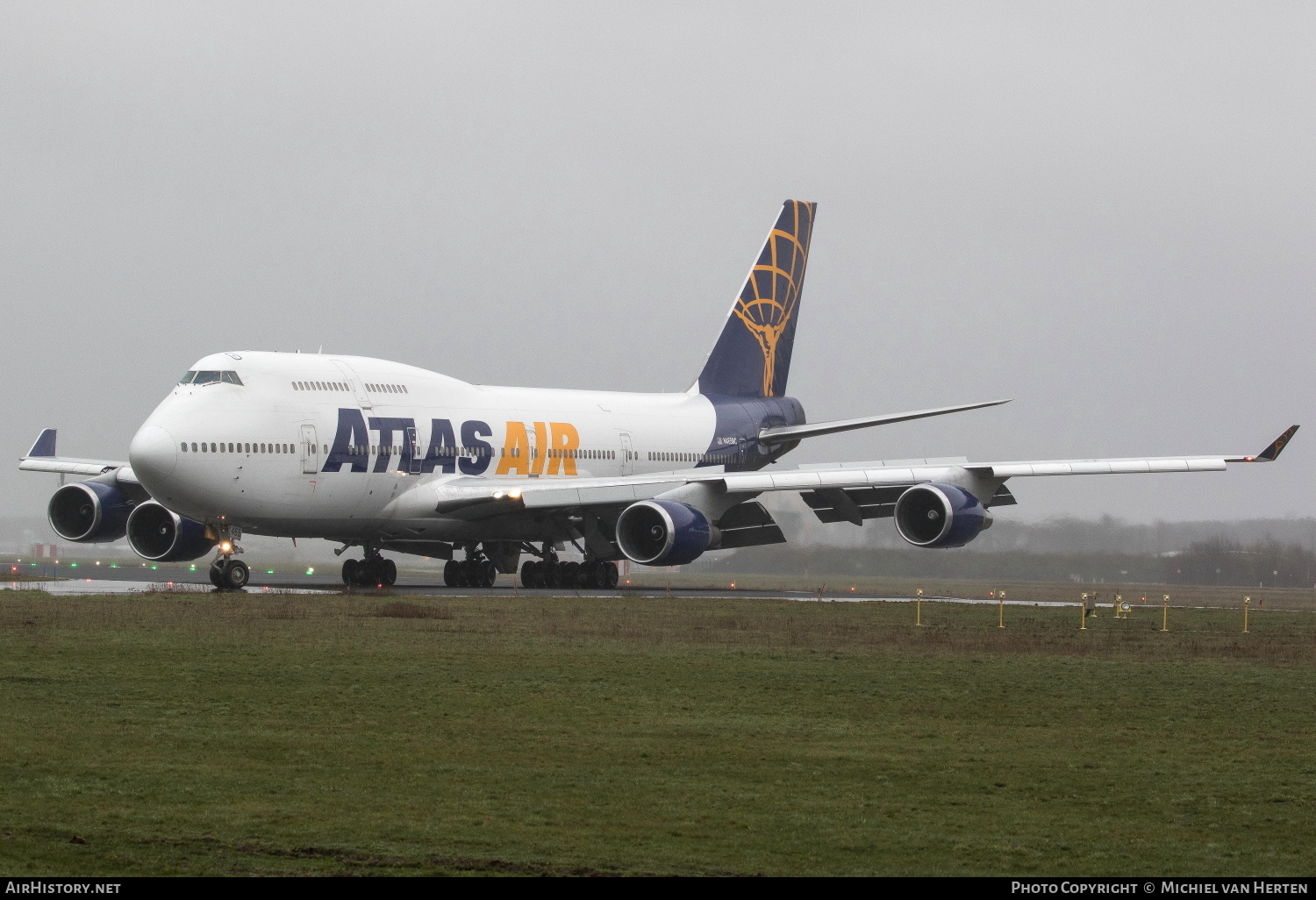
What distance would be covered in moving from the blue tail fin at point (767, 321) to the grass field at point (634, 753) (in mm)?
24613

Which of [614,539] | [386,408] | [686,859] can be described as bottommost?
[686,859]

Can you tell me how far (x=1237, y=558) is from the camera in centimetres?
5512

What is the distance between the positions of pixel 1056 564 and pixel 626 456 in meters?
15.1

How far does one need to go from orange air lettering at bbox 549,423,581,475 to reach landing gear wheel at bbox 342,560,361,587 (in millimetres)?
4887

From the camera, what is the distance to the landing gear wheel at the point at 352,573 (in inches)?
1517

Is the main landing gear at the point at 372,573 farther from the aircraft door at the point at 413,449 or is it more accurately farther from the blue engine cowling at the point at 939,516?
the blue engine cowling at the point at 939,516

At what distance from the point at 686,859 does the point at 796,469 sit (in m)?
29.2

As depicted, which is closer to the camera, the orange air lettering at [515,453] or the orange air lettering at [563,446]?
the orange air lettering at [515,453]

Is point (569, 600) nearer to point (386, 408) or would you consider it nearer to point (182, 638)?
point (386, 408)

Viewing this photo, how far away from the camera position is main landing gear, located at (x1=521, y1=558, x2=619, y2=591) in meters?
39.2

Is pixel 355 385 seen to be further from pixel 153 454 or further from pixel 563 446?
pixel 563 446

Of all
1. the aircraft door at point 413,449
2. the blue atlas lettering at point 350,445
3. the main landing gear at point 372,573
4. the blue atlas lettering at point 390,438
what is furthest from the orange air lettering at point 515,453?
the blue atlas lettering at point 350,445
